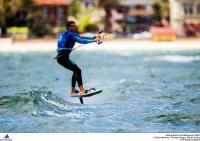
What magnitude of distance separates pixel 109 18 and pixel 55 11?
7.86 meters

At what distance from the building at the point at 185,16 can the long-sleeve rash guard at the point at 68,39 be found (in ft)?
124

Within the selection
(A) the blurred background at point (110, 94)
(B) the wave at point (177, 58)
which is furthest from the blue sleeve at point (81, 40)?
(B) the wave at point (177, 58)

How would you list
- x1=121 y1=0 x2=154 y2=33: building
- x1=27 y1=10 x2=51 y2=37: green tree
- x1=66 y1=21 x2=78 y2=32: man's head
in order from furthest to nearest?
x1=121 y1=0 x2=154 y2=33: building
x1=27 y1=10 x2=51 y2=37: green tree
x1=66 y1=21 x2=78 y2=32: man's head

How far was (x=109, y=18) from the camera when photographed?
215ft

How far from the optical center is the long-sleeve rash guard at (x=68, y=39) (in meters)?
12.0

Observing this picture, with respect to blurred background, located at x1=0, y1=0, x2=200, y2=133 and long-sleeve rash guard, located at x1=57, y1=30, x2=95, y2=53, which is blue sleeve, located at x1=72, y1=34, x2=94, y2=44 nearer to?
long-sleeve rash guard, located at x1=57, y1=30, x2=95, y2=53

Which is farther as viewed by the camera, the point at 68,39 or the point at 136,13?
the point at 136,13

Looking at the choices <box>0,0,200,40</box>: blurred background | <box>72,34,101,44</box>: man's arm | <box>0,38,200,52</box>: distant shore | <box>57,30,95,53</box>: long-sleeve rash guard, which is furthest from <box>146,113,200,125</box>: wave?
<box>0,0,200,40</box>: blurred background

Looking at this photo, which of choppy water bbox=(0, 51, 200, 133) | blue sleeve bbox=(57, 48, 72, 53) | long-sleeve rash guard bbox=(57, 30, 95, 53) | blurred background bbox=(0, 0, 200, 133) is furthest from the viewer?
blue sleeve bbox=(57, 48, 72, 53)

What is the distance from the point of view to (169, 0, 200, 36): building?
2003 inches

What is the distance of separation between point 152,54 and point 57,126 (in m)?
25.0

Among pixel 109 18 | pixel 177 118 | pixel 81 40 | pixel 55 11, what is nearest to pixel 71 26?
pixel 81 40

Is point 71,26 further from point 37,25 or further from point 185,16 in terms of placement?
point 37,25

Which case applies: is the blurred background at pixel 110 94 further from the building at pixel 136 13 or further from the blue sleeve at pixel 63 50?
the building at pixel 136 13
